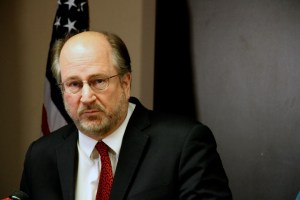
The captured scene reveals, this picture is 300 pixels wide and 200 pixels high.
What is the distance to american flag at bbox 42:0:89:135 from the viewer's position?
2.68m

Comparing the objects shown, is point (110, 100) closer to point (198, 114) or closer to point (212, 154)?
point (212, 154)

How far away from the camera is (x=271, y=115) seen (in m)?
2.40

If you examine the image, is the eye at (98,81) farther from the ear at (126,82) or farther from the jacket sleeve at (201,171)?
the jacket sleeve at (201,171)

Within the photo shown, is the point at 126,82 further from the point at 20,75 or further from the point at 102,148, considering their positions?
the point at 20,75

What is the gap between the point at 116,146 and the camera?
5.12ft

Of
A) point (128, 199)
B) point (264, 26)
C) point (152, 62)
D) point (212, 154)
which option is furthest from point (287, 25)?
point (128, 199)

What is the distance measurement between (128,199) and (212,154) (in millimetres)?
338

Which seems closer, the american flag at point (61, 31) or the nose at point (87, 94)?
the nose at point (87, 94)

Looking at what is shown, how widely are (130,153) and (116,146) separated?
0.22 feet

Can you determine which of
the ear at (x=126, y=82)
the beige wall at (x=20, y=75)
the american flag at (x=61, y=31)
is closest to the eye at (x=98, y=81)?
the ear at (x=126, y=82)

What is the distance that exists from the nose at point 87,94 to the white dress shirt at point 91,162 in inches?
7.2

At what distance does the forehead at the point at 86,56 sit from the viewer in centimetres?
148

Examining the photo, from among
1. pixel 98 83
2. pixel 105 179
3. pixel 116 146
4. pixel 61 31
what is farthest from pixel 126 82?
pixel 61 31

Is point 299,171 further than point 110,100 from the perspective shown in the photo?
Yes
